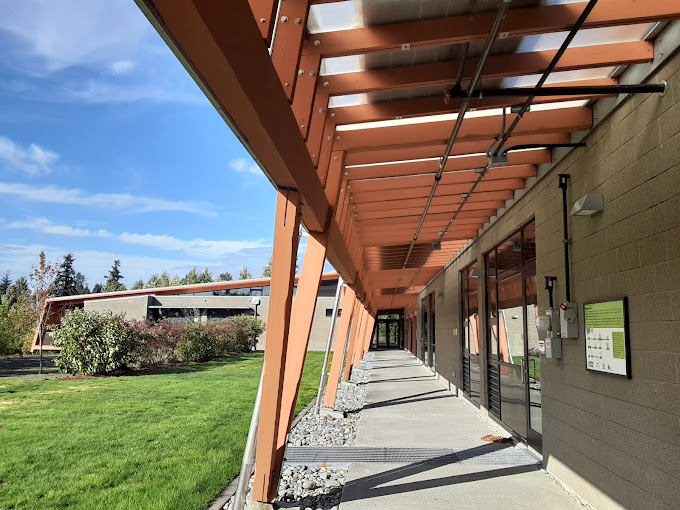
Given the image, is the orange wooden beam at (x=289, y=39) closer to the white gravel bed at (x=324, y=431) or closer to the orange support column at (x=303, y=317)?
the orange support column at (x=303, y=317)

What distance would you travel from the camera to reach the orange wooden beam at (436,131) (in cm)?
466

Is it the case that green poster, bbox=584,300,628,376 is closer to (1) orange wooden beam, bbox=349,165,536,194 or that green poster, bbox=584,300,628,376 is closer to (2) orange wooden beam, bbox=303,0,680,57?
(2) orange wooden beam, bbox=303,0,680,57

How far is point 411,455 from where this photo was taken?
6172 mm

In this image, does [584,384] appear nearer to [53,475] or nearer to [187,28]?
[187,28]

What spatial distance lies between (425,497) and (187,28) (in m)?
4.30

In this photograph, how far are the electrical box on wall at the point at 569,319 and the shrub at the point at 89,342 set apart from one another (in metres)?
13.5

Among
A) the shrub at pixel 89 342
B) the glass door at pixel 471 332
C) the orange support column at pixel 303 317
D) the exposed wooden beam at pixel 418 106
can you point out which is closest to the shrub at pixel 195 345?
the shrub at pixel 89 342

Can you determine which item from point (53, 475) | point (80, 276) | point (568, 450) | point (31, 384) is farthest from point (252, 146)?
point (80, 276)

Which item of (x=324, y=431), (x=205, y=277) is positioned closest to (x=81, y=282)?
(x=205, y=277)

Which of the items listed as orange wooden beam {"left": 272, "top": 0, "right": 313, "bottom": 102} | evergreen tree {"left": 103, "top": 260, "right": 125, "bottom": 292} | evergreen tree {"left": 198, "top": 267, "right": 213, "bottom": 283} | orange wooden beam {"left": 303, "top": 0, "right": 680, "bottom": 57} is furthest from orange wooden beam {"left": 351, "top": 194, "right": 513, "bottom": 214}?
evergreen tree {"left": 103, "top": 260, "right": 125, "bottom": 292}

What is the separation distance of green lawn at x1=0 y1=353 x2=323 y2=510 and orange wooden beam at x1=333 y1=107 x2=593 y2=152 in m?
3.53

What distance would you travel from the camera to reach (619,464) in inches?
150

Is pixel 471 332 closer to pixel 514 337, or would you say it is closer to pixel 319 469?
→ pixel 514 337

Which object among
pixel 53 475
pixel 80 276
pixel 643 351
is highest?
pixel 80 276
